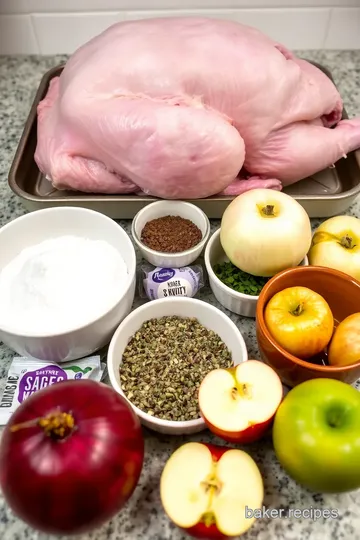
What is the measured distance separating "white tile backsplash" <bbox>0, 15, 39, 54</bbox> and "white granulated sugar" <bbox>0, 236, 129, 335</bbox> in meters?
0.64

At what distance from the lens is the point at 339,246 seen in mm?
805

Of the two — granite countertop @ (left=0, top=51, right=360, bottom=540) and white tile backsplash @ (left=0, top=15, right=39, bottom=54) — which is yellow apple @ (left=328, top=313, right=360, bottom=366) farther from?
white tile backsplash @ (left=0, top=15, right=39, bottom=54)

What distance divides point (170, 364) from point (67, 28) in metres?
0.90

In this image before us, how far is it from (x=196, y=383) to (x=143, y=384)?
76mm

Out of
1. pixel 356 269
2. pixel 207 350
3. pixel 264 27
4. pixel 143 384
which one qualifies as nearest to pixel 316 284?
pixel 356 269

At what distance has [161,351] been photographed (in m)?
0.78

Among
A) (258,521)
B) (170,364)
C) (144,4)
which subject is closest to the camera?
(258,521)

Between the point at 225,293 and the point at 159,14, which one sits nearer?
the point at 225,293

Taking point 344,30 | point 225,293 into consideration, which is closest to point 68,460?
point 225,293

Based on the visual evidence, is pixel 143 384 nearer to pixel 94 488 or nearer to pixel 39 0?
pixel 94 488

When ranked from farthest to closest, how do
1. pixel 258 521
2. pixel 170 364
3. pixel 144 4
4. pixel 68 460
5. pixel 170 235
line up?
pixel 144 4 → pixel 170 235 → pixel 170 364 → pixel 258 521 → pixel 68 460

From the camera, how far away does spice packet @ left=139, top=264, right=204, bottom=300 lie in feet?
2.72

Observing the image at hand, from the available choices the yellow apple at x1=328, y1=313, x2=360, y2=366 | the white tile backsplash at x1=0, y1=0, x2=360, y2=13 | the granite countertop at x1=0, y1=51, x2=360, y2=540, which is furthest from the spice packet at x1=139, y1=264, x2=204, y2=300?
the white tile backsplash at x1=0, y1=0, x2=360, y2=13

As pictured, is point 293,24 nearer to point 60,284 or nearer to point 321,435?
point 60,284
